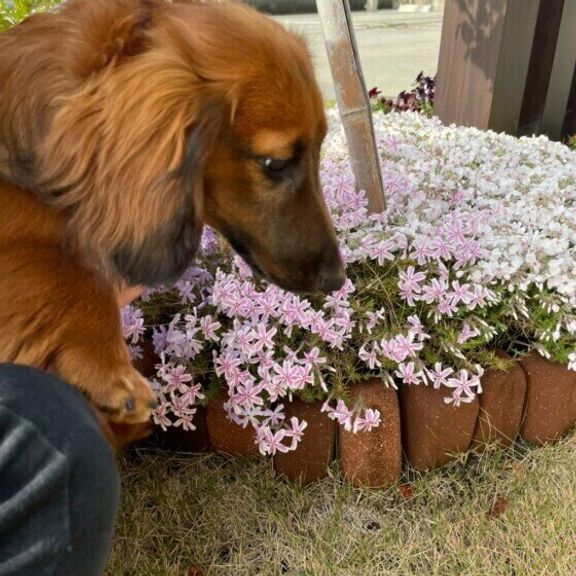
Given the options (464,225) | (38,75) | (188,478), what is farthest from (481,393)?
(38,75)

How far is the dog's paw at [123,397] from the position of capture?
4.00 ft

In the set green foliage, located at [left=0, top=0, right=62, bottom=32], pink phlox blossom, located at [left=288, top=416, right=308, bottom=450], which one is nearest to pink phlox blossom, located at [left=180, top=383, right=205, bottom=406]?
pink phlox blossom, located at [left=288, top=416, right=308, bottom=450]

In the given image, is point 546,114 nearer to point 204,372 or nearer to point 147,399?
point 204,372

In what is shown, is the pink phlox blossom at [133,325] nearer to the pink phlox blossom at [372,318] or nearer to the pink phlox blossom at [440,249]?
the pink phlox blossom at [372,318]

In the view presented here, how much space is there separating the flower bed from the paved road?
2.22 metres

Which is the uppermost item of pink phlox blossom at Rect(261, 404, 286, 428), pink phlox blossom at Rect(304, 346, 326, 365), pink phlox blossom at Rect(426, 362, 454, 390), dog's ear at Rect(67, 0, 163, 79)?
dog's ear at Rect(67, 0, 163, 79)

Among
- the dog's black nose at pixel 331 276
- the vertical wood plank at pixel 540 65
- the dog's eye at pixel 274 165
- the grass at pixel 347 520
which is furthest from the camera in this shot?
the vertical wood plank at pixel 540 65

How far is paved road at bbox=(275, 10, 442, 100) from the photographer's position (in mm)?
7445

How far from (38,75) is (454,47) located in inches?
105

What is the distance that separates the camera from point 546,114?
12.8 ft

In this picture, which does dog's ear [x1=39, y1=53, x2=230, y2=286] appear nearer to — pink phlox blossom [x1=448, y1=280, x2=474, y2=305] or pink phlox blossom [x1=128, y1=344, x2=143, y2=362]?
pink phlox blossom [x1=128, y1=344, x2=143, y2=362]

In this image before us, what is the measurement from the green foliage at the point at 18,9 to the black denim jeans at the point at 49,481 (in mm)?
1841

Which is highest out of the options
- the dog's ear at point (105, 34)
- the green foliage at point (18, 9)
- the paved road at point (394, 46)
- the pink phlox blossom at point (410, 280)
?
the dog's ear at point (105, 34)

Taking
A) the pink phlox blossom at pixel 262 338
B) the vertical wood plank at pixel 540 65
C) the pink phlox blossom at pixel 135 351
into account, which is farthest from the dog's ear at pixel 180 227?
the vertical wood plank at pixel 540 65
